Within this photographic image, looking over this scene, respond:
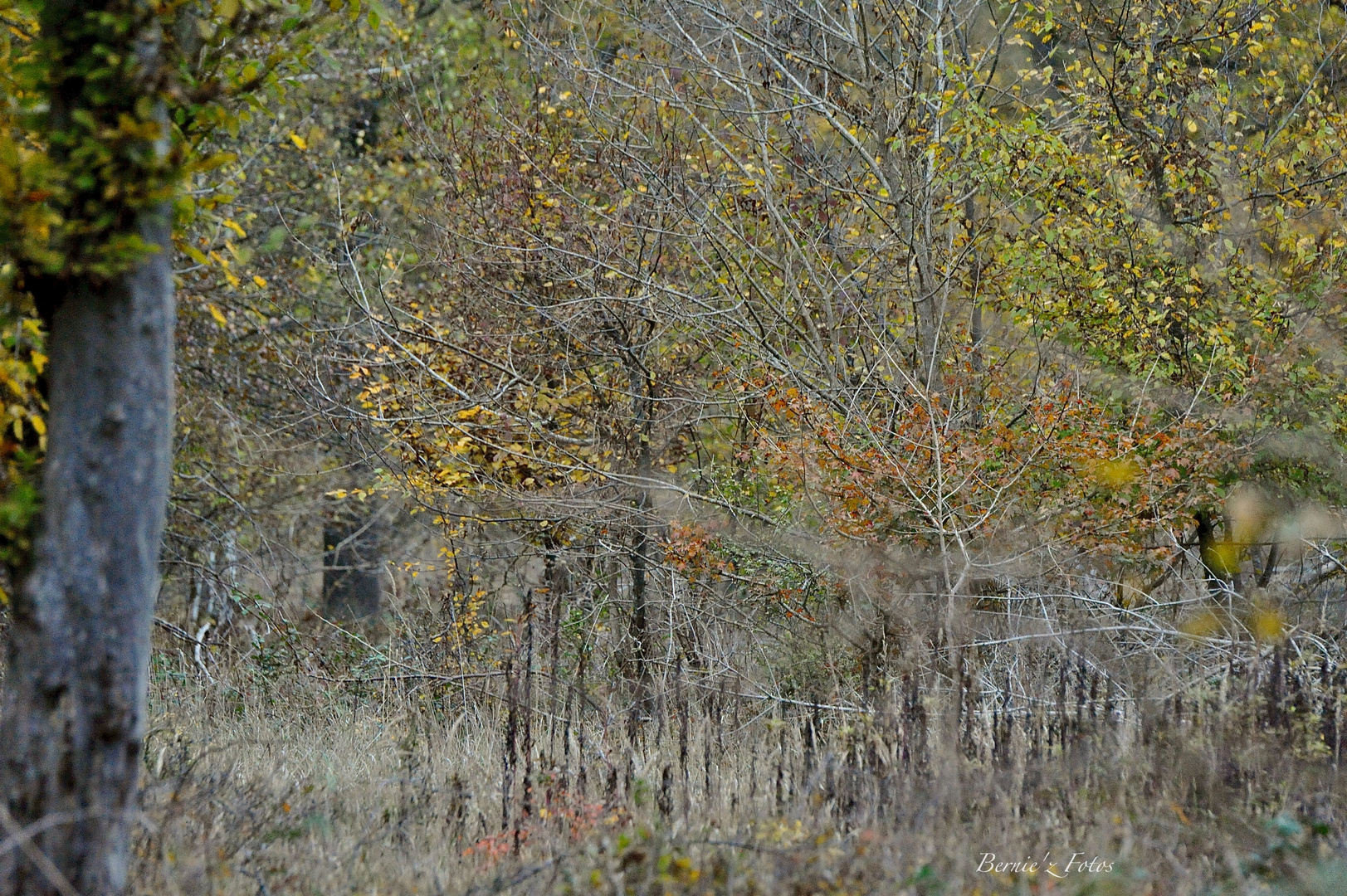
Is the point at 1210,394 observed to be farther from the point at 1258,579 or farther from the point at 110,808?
the point at 110,808

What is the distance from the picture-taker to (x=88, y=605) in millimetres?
3150

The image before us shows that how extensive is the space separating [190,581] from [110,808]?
8.97m

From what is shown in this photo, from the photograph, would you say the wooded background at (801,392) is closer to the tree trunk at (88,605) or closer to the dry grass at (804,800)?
the dry grass at (804,800)

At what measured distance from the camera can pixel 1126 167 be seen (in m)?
9.31

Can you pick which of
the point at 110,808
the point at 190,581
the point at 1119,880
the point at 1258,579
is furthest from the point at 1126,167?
the point at 190,581
